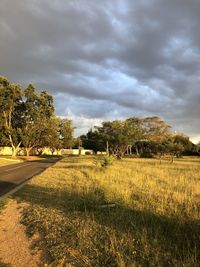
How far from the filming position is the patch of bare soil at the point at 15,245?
19.1ft

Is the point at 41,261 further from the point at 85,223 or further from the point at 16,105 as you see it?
the point at 16,105

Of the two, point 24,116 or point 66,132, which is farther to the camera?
point 66,132

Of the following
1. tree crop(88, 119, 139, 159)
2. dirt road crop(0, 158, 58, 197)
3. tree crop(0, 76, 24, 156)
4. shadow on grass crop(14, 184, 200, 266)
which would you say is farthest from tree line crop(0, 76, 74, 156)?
A: shadow on grass crop(14, 184, 200, 266)

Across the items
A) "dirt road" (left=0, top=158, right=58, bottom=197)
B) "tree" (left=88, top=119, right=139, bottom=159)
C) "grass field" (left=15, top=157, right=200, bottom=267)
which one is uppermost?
"tree" (left=88, top=119, right=139, bottom=159)

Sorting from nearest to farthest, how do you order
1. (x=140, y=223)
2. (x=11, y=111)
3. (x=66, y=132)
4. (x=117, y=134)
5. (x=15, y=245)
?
(x=15, y=245) → (x=140, y=223) → (x=117, y=134) → (x=11, y=111) → (x=66, y=132)

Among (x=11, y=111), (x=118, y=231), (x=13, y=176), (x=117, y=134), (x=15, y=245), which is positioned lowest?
(x=15, y=245)

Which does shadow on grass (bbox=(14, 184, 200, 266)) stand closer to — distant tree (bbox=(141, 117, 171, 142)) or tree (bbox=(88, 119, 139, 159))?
tree (bbox=(88, 119, 139, 159))

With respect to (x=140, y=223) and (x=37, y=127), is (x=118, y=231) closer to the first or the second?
(x=140, y=223)

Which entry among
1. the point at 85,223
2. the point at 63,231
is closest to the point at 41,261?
the point at 63,231

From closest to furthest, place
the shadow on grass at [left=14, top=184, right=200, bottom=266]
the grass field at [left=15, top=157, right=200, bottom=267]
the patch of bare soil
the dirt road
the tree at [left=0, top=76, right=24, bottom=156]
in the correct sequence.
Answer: the grass field at [left=15, top=157, right=200, bottom=267], the patch of bare soil, the shadow on grass at [left=14, top=184, right=200, bottom=266], the dirt road, the tree at [left=0, top=76, right=24, bottom=156]

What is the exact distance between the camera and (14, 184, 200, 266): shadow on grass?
19.6ft

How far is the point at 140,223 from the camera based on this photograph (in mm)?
7508

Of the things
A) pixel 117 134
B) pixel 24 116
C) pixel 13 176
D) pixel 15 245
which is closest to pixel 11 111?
pixel 24 116

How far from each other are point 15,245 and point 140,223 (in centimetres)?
278
